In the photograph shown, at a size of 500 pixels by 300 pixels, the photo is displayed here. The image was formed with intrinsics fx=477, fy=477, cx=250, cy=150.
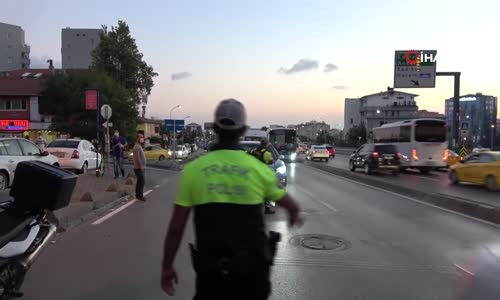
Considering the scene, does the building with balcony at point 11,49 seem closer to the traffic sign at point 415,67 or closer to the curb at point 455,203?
the traffic sign at point 415,67

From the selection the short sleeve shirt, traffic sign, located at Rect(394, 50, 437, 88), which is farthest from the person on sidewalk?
traffic sign, located at Rect(394, 50, 437, 88)

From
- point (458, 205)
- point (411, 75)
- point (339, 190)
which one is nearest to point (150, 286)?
point (458, 205)

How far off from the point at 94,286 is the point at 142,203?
24.7ft

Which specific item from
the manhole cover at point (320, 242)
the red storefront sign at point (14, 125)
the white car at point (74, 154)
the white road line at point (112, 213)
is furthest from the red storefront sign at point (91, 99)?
the red storefront sign at point (14, 125)

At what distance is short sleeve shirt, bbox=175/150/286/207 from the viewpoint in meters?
2.78

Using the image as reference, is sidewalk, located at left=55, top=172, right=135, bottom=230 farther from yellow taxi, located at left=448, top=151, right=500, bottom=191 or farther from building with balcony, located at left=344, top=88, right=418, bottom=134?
building with balcony, located at left=344, top=88, right=418, bottom=134

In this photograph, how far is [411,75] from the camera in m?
32.6

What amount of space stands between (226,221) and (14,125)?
57843 mm

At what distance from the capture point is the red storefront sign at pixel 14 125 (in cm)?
5333

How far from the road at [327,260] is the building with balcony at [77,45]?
105 meters

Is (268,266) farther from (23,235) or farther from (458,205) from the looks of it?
(458,205)

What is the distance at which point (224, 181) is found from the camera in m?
2.78

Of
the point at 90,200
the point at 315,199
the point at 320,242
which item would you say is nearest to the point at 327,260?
the point at 320,242

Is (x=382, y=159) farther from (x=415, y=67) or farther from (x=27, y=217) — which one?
(x=27, y=217)
